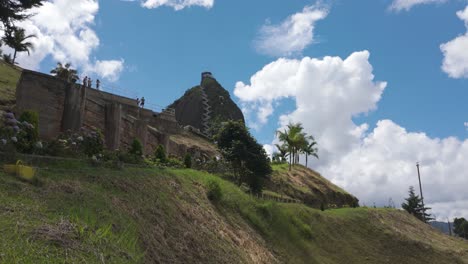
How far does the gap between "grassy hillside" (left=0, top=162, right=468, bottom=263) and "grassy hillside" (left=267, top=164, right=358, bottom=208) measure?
11.5m

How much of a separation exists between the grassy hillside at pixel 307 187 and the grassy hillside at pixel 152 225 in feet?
37.6

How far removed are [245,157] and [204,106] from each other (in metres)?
52.0

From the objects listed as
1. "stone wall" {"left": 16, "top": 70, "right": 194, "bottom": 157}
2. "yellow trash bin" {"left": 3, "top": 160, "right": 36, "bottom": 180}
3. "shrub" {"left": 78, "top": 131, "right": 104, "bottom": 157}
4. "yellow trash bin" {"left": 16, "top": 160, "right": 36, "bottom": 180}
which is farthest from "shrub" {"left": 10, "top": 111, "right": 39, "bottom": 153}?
"stone wall" {"left": 16, "top": 70, "right": 194, "bottom": 157}

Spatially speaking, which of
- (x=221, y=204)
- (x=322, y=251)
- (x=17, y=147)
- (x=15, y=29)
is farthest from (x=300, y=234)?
(x=15, y=29)

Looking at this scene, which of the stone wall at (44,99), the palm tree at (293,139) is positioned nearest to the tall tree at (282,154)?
the palm tree at (293,139)

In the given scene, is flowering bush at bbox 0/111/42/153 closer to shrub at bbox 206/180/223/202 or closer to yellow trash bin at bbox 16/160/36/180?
yellow trash bin at bbox 16/160/36/180

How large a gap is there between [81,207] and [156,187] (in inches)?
178

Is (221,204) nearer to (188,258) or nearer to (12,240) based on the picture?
(188,258)

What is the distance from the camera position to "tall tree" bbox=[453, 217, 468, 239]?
7343cm

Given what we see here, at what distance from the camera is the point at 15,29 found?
17156 mm

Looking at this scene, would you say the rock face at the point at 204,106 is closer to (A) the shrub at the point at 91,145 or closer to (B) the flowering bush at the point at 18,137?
(A) the shrub at the point at 91,145

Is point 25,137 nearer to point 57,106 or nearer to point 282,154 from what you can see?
point 57,106

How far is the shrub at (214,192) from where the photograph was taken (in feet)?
55.1

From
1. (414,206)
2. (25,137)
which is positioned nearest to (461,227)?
(414,206)
